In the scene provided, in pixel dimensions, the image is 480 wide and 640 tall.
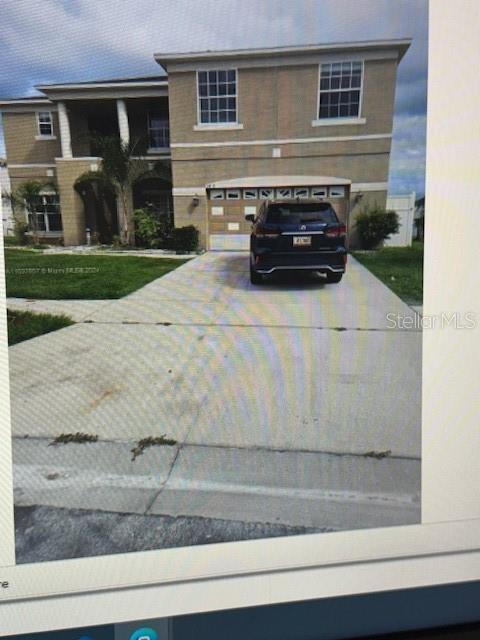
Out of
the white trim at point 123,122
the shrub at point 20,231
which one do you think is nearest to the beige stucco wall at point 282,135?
the white trim at point 123,122

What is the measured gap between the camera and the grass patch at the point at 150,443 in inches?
46.4

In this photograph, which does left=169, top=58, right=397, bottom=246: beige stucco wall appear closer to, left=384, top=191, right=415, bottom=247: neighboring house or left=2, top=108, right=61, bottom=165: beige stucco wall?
left=384, top=191, right=415, bottom=247: neighboring house

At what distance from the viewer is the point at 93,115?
43.1 inches

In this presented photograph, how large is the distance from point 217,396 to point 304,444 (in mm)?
328

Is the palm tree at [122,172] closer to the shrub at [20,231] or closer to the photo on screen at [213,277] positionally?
the photo on screen at [213,277]

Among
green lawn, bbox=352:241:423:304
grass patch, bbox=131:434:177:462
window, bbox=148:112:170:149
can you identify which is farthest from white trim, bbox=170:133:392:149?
grass patch, bbox=131:434:177:462

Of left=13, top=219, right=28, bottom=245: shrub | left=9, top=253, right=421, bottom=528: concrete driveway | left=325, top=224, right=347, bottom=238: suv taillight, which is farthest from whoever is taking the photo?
left=325, top=224, right=347, bottom=238: suv taillight

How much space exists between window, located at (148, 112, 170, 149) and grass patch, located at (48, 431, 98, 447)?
0.91 metres

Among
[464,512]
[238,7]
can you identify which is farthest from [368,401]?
[238,7]

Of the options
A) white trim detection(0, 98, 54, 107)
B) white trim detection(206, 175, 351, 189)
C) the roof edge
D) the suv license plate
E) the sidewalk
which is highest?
the roof edge

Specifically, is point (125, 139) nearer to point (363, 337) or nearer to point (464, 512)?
point (363, 337)

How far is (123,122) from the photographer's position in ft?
4.08

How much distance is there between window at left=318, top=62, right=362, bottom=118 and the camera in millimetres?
1071

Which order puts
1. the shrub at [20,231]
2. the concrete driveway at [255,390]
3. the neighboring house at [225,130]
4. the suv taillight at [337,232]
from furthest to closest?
the suv taillight at [337,232]
the concrete driveway at [255,390]
the neighboring house at [225,130]
the shrub at [20,231]
